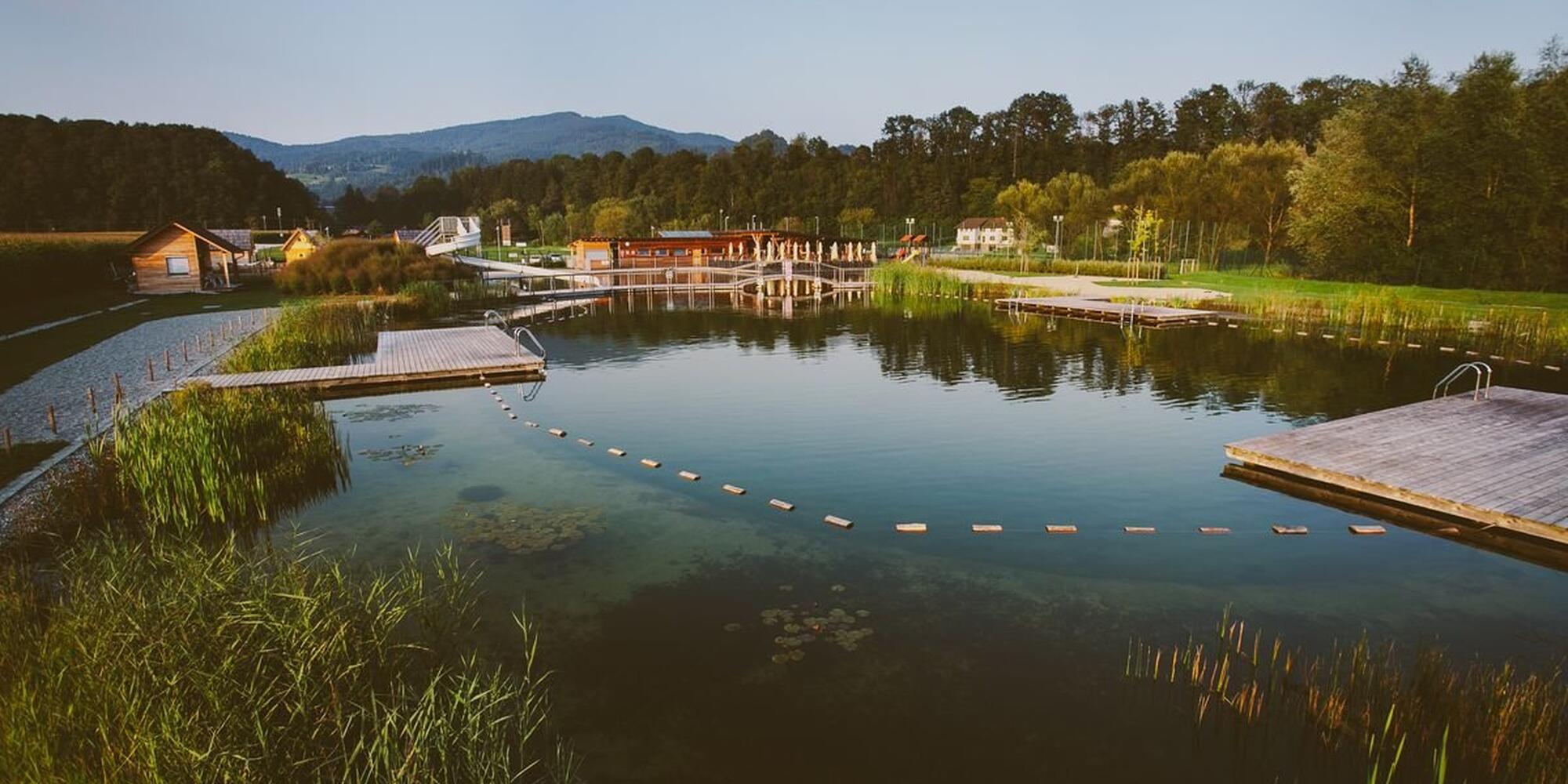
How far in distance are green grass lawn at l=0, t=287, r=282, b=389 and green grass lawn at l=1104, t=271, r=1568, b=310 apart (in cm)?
4323

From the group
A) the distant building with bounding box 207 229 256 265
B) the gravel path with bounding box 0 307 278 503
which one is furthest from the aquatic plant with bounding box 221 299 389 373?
the distant building with bounding box 207 229 256 265

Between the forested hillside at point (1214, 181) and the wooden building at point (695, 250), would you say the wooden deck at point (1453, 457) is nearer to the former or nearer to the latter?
the forested hillside at point (1214, 181)

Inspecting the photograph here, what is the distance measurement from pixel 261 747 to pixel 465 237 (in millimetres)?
61256

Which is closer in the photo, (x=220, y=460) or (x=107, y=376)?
(x=220, y=460)

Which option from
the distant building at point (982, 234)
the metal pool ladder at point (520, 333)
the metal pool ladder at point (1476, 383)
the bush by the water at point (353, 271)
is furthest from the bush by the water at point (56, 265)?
the distant building at point (982, 234)

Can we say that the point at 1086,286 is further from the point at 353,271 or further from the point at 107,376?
the point at 107,376

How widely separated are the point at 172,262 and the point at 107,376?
3199 cm

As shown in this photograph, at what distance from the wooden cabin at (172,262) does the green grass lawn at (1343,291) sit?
168 ft

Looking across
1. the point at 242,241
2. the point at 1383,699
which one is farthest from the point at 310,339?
the point at 242,241

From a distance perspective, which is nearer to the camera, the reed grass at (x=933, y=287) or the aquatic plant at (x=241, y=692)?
the aquatic plant at (x=241, y=692)

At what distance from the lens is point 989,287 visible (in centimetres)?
4797

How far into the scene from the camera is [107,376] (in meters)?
19.5

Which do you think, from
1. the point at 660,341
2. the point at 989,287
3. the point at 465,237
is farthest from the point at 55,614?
the point at 465,237

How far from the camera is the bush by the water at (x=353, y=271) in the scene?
41.2m
